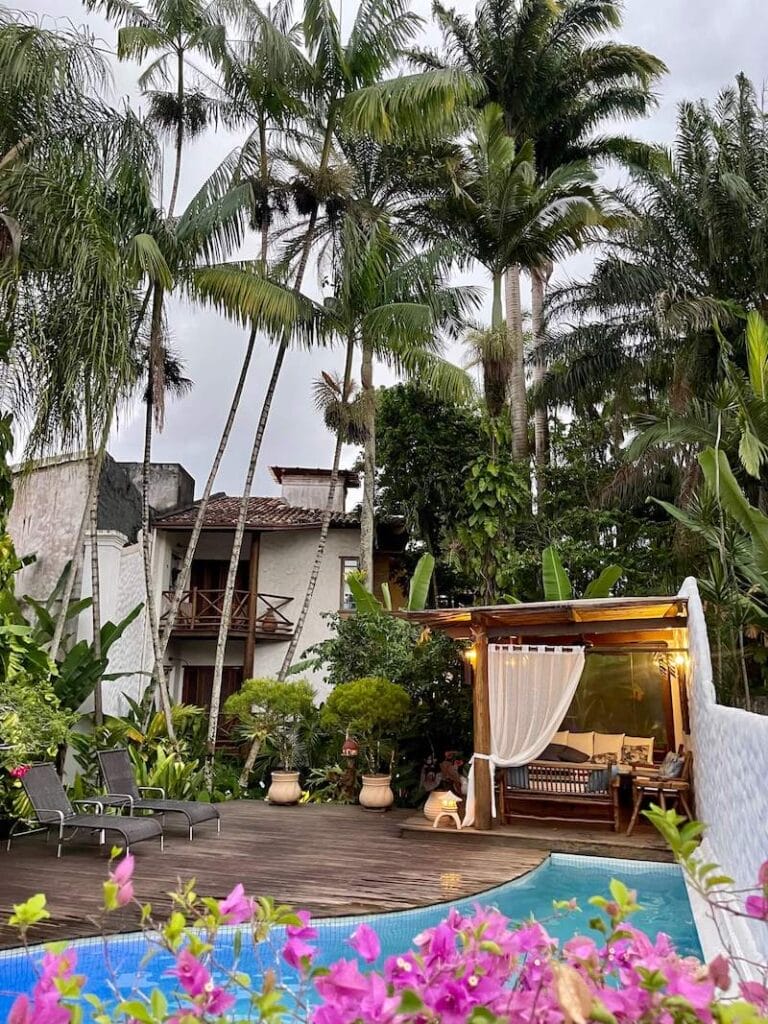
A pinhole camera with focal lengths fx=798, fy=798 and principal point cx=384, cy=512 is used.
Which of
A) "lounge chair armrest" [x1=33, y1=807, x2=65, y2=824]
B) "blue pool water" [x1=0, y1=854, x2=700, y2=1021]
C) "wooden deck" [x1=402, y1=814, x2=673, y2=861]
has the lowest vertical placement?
"blue pool water" [x1=0, y1=854, x2=700, y2=1021]

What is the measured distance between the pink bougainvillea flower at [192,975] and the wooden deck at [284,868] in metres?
4.70

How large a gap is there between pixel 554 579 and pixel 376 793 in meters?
4.03

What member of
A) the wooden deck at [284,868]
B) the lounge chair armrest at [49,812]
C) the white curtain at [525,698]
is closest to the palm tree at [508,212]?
the white curtain at [525,698]

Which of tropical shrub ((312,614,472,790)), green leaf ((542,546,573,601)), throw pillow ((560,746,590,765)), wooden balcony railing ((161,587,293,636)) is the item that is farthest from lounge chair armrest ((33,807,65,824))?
wooden balcony railing ((161,587,293,636))

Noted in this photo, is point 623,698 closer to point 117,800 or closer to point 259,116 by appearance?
point 117,800

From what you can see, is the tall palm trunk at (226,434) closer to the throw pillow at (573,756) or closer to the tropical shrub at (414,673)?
the tropical shrub at (414,673)

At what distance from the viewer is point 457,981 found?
1.10 meters

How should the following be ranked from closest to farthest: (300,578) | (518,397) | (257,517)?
(518,397)
(300,578)
(257,517)

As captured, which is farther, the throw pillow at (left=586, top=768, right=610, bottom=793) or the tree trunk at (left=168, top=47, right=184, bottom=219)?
the tree trunk at (left=168, top=47, right=184, bottom=219)

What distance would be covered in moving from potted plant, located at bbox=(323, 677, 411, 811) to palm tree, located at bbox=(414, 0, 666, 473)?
25.0 feet

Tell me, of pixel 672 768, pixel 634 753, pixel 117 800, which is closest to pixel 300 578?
pixel 634 753

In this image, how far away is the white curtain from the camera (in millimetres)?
8961

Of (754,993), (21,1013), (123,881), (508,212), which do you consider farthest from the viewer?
(508,212)

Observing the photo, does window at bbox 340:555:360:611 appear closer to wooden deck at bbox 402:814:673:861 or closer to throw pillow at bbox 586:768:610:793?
wooden deck at bbox 402:814:673:861
